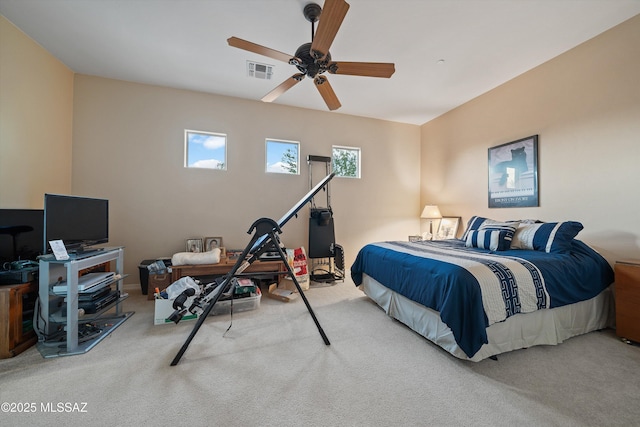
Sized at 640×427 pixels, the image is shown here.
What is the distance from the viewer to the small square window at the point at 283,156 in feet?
13.6

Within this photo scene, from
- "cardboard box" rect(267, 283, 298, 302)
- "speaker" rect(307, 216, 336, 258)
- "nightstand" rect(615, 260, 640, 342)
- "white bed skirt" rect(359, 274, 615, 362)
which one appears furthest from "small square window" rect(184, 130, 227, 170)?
"nightstand" rect(615, 260, 640, 342)

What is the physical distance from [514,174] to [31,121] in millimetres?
5951

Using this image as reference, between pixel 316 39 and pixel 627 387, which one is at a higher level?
pixel 316 39

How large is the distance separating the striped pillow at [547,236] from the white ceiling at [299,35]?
2019 millimetres

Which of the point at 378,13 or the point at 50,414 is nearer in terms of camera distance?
the point at 50,414

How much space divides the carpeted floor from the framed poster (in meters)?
1.71

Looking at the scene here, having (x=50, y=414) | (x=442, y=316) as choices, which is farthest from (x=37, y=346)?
(x=442, y=316)

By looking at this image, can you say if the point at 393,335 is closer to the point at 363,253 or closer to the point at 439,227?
the point at 363,253

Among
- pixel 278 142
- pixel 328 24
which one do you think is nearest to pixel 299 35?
pixel 328 24

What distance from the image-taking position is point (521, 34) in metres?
2.50

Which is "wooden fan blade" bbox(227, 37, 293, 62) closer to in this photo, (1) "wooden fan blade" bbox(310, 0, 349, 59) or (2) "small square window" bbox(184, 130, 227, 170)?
(1) "wooden fan blade" bbox(310, 0, 349, 59)

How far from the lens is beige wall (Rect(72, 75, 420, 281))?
3338 millimetres

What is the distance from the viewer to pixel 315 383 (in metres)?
1.58

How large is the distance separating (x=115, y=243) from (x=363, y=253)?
137 inches
